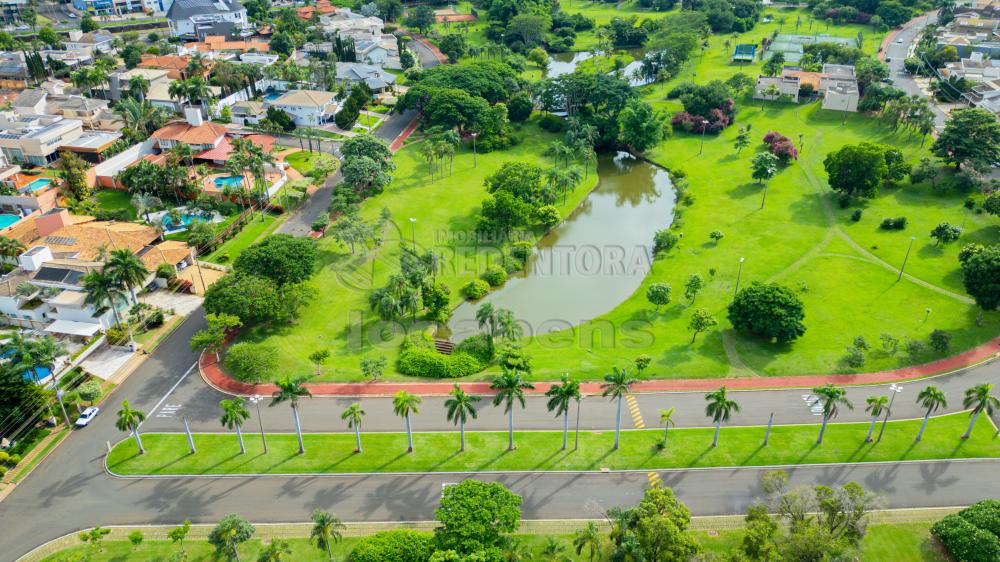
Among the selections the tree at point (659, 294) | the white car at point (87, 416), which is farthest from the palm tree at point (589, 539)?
the white car at point (87, 416)

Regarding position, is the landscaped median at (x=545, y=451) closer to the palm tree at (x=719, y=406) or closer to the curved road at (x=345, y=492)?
the curved road at (x=345, y=492)

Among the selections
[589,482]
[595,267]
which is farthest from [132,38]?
[589,482]

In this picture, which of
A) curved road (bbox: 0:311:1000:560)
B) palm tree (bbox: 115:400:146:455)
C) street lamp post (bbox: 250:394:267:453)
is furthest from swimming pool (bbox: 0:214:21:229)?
street lamp post (bbox: 250:394:267:453)

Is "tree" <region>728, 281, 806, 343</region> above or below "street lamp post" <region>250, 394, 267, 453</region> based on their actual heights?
above

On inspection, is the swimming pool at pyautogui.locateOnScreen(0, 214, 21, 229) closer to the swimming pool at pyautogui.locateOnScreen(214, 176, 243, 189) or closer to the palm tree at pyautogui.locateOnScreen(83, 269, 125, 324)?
the swimming pool at pyautogui.locateOnScreen(214, 176, 243, 189)

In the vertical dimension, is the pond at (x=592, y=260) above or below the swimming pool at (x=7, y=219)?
below

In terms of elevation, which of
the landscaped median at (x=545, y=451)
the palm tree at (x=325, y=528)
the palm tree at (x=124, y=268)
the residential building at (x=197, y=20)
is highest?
the residential building at (x=197, y=20)

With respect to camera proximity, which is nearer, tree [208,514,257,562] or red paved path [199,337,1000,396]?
tree [208,514,257,562]
